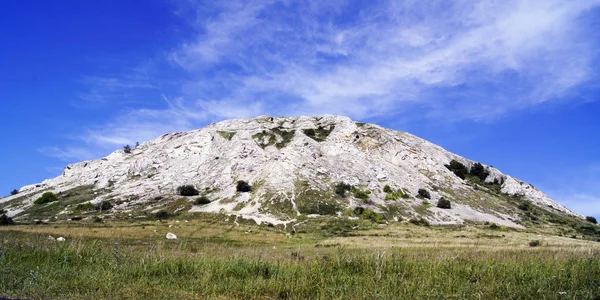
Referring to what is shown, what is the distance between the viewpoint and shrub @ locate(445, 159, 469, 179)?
13339 centimetres

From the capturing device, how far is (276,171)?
10794 cm

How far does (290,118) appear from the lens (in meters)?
174

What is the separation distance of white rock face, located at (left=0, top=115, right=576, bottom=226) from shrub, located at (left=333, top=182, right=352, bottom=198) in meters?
1.77

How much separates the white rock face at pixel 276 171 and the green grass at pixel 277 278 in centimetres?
6496

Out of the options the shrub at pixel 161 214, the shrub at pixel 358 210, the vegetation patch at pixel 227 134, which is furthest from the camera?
the vegetation patch at pixel 227 134

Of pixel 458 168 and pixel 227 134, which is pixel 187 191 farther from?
pixel 458 168

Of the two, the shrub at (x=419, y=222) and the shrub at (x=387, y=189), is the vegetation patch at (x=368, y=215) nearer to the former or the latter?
the shrub at (x=419, y=222)

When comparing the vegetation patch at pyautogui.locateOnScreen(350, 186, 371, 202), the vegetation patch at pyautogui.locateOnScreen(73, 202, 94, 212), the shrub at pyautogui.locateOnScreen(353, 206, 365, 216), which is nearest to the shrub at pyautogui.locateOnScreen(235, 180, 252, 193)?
the vegetation patch at pyautogui.locateOnScreen(350, 186, 371, 202)

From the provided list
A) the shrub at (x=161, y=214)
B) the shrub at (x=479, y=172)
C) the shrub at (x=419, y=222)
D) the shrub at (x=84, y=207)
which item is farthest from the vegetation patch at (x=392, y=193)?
the shrub at (x=84, y=207)

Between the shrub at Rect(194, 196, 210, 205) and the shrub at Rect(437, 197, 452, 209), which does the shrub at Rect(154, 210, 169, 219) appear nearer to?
the shrub at Rect(194, 196, 210, 205)

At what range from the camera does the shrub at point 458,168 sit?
13339 centimetres

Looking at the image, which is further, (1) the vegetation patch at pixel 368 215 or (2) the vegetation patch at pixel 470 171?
(2) the vegetation patch at pixel 470 171

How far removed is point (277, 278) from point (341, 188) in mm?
89669

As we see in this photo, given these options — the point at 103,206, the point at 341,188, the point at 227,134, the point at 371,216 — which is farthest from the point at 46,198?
the point at 371,216
